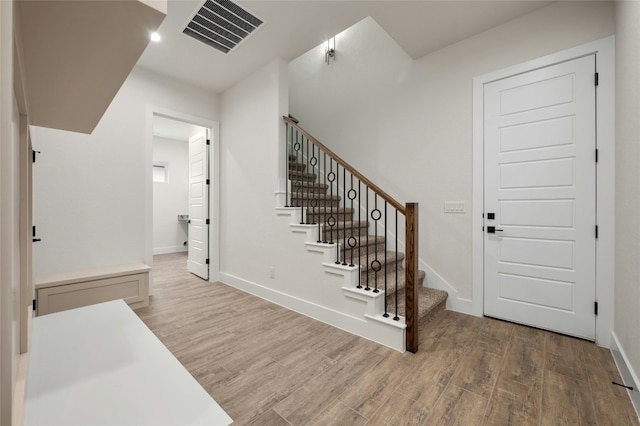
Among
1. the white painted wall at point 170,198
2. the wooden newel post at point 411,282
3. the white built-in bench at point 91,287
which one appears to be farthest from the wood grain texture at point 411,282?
the white painted wall at point 170,198

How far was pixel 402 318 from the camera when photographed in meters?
2.23

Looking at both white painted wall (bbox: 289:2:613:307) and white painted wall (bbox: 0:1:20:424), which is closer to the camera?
white painted wall (bbox: 0:1:20:424)

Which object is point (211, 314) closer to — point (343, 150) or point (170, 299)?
point (170, 299)

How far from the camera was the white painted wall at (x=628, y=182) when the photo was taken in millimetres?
1616

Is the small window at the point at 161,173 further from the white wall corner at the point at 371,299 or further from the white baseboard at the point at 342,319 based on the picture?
the white wall corner at the point at 371,299

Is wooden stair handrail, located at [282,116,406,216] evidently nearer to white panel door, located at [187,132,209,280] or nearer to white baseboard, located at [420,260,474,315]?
white baseboard, located at [420,260,474,315]

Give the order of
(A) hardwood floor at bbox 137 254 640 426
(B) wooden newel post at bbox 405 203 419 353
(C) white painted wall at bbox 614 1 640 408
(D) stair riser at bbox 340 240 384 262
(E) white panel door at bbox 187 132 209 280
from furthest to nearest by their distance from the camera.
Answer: (E) white panel door at bbox 187 132 209 280 → (D) stair riser at bbox 340 240 384 262 → (B) wooden newel post at bbox 405 203 419 353 → (C) white painted wall at bbox 614 1 640 408 → (A) hardwood floor at bbox 137 254 640 426

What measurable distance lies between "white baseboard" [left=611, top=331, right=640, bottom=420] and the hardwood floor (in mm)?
41

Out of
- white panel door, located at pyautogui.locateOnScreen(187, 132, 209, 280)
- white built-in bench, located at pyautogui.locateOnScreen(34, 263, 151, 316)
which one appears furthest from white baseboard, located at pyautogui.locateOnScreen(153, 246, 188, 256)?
white built-in bench, located at pyautogui.locateOnScreen(34, 263, 151, 316)

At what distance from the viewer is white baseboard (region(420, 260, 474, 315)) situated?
9.36 feet

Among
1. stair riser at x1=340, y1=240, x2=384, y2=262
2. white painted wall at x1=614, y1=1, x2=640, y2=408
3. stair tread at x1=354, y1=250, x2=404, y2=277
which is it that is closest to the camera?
white painted wall at x1=614, y1=1, x2=640, y2=408

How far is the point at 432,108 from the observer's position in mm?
3094

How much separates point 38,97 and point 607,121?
3.52 metres

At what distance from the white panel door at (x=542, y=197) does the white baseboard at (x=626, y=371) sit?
236mm
